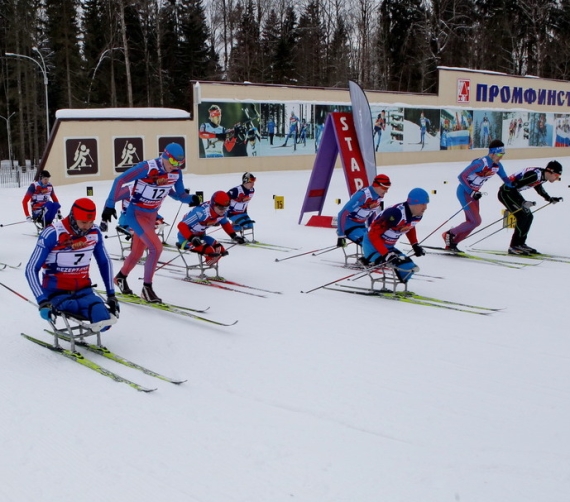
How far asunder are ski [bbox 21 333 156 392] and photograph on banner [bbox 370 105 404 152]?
23.8 m

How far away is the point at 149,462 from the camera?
142 inches

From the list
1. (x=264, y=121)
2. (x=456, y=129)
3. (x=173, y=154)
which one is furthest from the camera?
(x=456, y=129)

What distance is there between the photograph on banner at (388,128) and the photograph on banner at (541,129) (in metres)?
9.48

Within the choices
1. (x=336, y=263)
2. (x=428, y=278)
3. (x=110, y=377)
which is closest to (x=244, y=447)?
(x=110, y=377)

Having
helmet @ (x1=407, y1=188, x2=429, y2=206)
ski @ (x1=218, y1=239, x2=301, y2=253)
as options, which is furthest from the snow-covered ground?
ski @ (x1=218, y1=239, x2=301, y2=253)

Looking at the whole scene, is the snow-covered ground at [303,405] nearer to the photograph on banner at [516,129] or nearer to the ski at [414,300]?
the ski at [414,300]

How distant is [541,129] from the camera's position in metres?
35.2

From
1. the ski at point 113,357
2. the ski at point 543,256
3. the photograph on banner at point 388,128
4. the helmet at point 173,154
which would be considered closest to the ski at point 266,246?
the ski at point 543,256

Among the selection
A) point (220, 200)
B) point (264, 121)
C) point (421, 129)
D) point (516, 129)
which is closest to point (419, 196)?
point (220, 200)

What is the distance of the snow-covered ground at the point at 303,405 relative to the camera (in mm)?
3414

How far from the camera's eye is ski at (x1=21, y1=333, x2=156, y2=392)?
187 inches

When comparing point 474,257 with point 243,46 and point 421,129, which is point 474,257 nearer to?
point 421,129

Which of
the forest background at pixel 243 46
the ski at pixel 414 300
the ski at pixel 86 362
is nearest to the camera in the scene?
the ski at pixel 86 362

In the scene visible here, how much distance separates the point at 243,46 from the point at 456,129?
1985 centimetres
